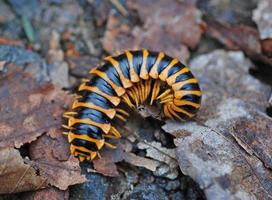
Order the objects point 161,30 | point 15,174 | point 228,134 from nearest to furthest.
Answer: point 15,174, point 228,134, point 161,30

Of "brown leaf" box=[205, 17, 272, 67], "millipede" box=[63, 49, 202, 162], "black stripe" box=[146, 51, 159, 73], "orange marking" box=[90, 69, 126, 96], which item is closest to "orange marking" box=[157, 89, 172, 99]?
"millipede" box=[63, 49, 202, 162]

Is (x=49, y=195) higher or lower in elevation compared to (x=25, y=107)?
lower

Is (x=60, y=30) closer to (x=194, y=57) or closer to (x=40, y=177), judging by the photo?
(x=194, y=57)

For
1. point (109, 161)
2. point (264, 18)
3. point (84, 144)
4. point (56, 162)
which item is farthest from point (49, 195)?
point (264, 18)

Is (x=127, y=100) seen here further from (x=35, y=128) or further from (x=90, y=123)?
(x=35, y=128)

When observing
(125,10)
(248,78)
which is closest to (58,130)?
(125,10)

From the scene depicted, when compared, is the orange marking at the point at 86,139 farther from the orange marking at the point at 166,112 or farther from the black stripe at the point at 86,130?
the orange marking at the point at 166,112
